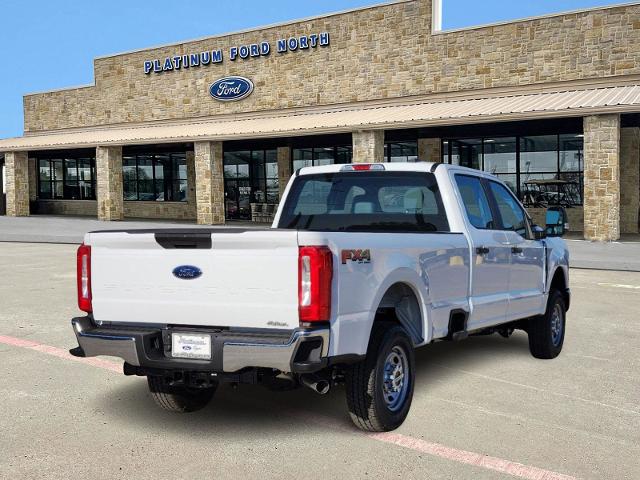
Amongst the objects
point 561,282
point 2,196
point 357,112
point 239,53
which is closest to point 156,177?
point 239,53

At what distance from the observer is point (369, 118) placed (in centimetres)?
2630

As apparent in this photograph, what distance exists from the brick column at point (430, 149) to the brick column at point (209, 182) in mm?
8540

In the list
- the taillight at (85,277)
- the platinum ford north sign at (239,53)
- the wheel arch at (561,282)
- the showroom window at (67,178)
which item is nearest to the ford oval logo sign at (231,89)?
the platinum ford north sign at (239,53)

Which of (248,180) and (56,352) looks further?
(248,180)

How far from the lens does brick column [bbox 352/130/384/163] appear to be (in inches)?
1012

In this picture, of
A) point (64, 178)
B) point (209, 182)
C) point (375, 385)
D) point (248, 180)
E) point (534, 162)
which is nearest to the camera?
point (375, 385)

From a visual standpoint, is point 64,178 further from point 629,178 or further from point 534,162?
point 629,178

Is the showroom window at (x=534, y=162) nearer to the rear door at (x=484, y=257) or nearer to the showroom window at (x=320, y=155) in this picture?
the showroom window at (x=320, y=155)

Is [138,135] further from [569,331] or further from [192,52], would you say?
[569,331]

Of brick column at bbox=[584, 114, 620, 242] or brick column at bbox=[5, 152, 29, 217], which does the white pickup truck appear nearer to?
brick column at bbox=[584, 114, 620, 242]

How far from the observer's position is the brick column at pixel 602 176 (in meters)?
21.2

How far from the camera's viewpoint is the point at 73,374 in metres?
6.52

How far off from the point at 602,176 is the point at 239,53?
18787 mm

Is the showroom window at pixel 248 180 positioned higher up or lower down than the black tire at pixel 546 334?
higher up
